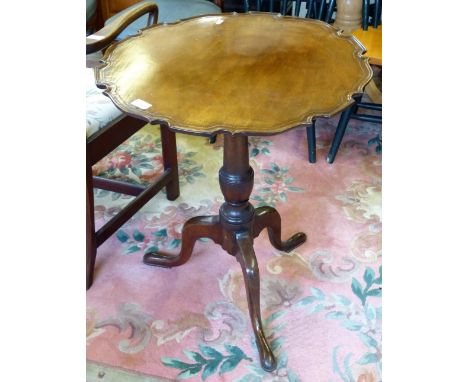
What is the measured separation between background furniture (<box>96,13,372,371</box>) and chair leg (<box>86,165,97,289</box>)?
0.20 m

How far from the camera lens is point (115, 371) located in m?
1.28

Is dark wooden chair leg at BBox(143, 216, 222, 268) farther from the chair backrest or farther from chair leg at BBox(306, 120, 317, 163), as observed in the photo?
the chair backrest

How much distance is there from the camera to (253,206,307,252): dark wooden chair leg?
1.51 meters

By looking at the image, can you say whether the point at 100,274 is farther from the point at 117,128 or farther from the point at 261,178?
the point at 261,178

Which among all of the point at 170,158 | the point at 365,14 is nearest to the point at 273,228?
the point at 170,158

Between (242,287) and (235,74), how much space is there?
754mm

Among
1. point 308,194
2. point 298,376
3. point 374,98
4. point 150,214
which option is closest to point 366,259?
point 308,194

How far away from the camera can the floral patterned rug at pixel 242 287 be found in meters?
1.30

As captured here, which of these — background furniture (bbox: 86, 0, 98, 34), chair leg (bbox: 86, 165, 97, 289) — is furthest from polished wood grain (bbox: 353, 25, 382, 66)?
background furniture (bbox: 86, 0, 98, 34)

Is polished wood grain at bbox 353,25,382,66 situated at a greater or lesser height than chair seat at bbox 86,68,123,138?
greater

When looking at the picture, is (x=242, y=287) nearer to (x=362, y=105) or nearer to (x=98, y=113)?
(x=98, y=113)

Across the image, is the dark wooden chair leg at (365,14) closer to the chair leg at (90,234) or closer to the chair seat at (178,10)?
the chair seat at (178,10)

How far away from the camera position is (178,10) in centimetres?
229

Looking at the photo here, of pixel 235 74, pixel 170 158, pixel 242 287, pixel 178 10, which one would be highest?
pixel 235 74
